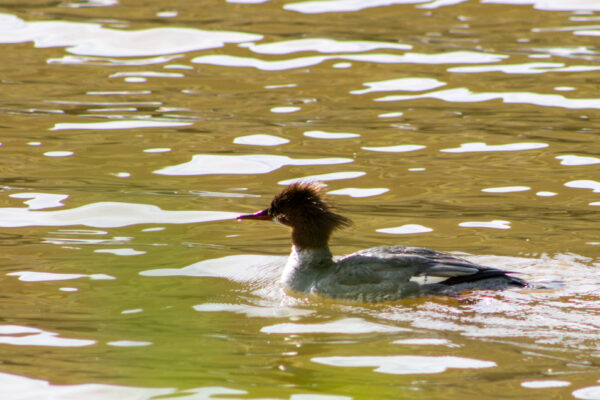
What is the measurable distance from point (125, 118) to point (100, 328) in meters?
6.69

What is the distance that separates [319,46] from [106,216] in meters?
7.55

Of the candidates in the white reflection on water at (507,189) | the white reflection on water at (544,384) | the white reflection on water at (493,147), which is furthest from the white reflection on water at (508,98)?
the white reflection on water at (544,384)

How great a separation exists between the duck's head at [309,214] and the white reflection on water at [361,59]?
7.38 m

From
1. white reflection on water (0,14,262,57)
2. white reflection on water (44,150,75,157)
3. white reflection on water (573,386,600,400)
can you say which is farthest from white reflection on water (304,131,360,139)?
white reflection on water (573,386,600,400)

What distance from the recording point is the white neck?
8516 millimetres

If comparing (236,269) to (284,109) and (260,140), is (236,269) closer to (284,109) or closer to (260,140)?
(260,140)

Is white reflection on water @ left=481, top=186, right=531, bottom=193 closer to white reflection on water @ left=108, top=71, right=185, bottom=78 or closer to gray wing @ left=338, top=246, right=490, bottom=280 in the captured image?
gray wing @ left=338, top=246, right=490, bottom=280

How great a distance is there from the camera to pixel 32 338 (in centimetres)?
716

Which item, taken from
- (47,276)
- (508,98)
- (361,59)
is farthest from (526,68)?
(47,276)

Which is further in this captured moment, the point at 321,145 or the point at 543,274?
the point at 321,145

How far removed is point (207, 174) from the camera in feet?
38.6

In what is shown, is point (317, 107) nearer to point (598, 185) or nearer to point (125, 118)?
point (125, 118)

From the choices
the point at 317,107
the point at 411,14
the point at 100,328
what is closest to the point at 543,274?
the point at 100,328

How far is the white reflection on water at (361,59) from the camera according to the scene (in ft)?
52.9
